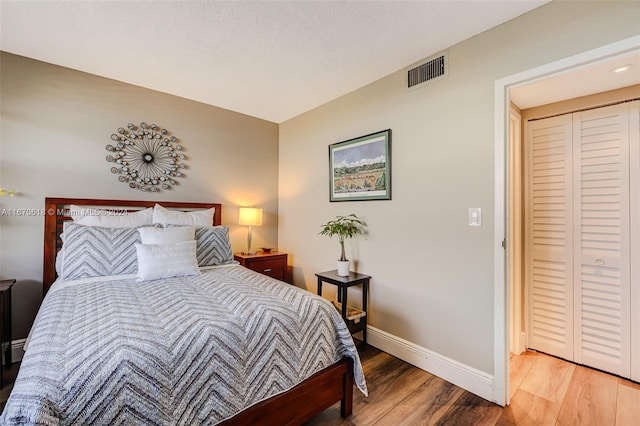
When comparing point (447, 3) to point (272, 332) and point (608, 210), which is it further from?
point (272, 332)

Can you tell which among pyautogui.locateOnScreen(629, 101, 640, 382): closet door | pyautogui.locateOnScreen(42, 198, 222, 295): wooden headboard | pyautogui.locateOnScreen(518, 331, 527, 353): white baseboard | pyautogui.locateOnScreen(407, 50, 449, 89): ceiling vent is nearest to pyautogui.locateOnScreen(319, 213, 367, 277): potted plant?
pyautogui.locateOnScreen(407, 50, 449, 89): ceiling vent

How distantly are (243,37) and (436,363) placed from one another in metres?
2.83

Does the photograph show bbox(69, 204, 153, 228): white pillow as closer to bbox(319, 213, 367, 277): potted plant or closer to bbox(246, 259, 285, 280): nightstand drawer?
bbox(246, 259, 285, 280): nightstand drawer

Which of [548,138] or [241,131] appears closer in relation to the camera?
[548,138]

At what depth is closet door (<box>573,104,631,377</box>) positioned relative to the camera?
2.07 meters

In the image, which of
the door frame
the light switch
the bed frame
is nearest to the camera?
the bed frame

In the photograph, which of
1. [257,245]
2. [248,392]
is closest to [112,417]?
[248,392]

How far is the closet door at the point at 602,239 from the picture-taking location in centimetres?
207

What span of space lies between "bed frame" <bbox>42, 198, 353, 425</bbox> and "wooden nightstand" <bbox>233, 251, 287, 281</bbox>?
5.27 feet

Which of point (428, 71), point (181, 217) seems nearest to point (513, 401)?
point (428, 71)

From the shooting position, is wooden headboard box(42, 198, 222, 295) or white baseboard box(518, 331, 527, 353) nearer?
wooden headboard box(42, 198, 222, 295)

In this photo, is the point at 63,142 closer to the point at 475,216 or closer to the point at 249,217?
the point at 249,217

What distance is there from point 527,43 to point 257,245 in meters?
3.27

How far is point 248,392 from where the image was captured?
4.37 feet
